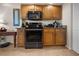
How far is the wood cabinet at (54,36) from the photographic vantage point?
259 inches

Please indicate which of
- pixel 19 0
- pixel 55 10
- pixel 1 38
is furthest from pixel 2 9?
pixel 19 0

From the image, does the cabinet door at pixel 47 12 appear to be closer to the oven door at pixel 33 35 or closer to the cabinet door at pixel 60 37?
the cabinet door at pixel 60 37

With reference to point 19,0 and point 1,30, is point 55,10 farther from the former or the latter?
point 19,0

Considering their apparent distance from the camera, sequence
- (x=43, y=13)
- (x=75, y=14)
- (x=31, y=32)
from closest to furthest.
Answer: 1. (x=75, y=14)
2. (x=31, y=32)
3. (x=43, y=13)

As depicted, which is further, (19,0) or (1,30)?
(1,30)

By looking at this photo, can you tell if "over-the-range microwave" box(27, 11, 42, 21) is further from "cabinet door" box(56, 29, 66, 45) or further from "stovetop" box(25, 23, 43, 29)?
"cabinet door" box(56, 29, 66, 45)

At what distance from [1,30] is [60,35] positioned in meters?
2.18

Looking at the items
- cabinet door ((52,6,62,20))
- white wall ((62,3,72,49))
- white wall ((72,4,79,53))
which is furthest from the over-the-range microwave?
white wall ((72,4,79,53))

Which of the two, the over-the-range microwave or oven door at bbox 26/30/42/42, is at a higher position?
the over-the-range microwave

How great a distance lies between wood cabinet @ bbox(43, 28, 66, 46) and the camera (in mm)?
6586

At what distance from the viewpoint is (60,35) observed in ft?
21.7

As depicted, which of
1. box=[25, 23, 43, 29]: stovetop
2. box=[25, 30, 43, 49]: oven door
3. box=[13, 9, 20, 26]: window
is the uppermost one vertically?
box=[13, 9, 20, 26]: window

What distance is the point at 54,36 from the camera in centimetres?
666

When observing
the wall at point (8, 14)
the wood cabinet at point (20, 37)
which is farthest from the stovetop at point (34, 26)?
the wall at point (8, 14)
